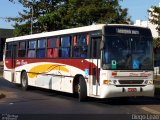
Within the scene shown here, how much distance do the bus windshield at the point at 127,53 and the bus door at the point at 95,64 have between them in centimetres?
46

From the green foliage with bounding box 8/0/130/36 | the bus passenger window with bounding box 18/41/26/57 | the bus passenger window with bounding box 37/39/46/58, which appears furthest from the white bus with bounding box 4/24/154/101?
the green foliage with bounding box 8/0/130/36

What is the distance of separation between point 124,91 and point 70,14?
32083mm

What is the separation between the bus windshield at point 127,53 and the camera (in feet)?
59.5

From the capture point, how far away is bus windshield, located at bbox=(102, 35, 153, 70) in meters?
18.1

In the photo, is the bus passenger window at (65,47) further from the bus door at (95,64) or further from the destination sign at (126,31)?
the destination sign at (126,31)

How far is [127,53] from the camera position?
18.4 metres

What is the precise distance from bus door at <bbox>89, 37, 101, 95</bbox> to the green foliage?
1090 inches

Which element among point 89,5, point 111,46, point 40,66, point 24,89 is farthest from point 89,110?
point 89,5

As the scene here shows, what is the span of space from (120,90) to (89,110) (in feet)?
6.81

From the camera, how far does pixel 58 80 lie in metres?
22.0

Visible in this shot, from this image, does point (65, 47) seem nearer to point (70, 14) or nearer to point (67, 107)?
point (67, 107)

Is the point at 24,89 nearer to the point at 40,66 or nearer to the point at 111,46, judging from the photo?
the point at 40,66

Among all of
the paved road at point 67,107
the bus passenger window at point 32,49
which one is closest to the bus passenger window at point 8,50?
the bus passenger window at point 32,49

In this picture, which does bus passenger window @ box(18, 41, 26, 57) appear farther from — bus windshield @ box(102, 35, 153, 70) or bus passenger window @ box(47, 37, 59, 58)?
bus windshield @ box(102, 35, 153, 70)
